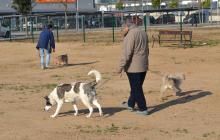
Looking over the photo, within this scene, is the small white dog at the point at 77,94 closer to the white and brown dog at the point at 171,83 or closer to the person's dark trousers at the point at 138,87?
the person's dark trousers at the point at 138,87

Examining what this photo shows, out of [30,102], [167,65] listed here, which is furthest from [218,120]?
[167,65]

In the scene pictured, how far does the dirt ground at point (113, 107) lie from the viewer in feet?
31.3

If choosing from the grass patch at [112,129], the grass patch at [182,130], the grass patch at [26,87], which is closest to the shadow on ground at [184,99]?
the grass patch at [112,129]

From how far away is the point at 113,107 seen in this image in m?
12.2

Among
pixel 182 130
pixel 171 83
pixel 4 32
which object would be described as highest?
pixel 4 32

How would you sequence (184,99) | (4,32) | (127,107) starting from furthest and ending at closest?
(4,32) → (184,99) → (127,107)

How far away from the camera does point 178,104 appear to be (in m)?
12.5

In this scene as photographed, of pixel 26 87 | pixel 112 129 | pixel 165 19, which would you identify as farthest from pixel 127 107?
pixel 165 19

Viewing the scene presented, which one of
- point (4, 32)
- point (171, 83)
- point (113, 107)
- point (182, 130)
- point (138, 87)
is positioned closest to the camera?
point (182, 130)

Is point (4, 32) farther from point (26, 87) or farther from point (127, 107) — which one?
point (127, 107)

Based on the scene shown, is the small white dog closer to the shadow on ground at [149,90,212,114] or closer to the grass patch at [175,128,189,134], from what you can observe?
the shadow on ground at [149,90,212,114]

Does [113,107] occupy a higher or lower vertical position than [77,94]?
lower

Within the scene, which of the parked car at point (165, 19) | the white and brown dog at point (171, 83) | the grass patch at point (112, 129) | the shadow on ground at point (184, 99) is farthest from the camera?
the parked car at point (165, 19)

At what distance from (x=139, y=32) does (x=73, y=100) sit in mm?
1747
